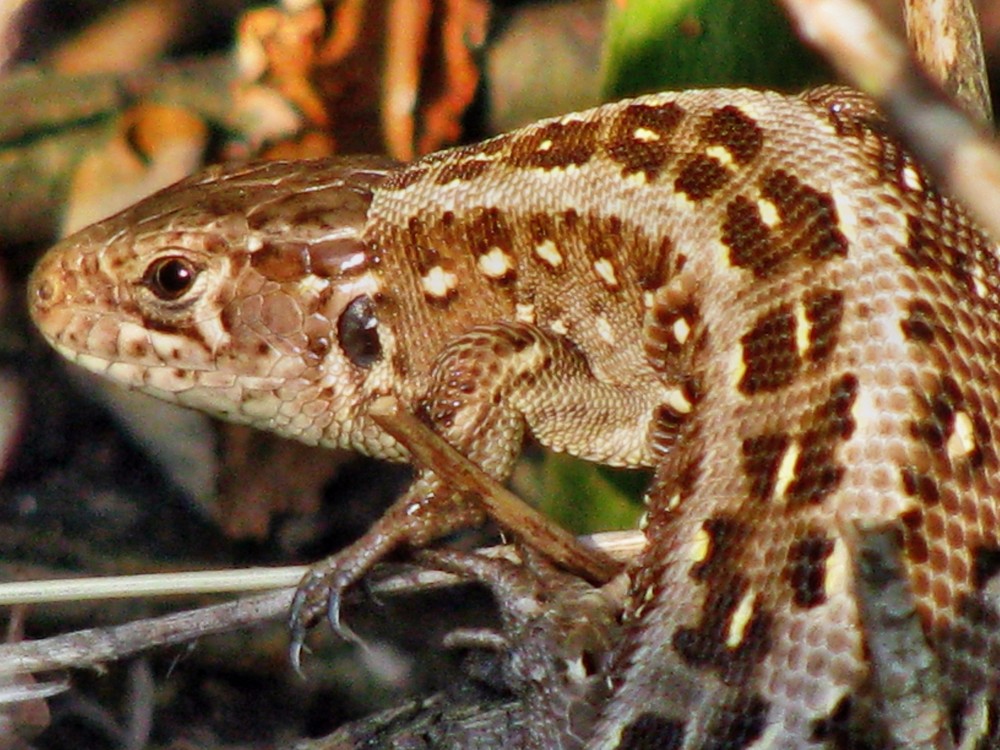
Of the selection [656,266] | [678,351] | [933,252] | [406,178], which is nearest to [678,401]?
[678,351]

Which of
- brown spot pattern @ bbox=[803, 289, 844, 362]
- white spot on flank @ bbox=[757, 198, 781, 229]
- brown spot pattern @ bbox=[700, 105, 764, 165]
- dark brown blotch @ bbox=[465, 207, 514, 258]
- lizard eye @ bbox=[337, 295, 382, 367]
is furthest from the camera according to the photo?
lizard eye @ bbox=[337, 295, 382, 367]

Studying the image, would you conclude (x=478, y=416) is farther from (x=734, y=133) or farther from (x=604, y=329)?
(x=734, y=133)

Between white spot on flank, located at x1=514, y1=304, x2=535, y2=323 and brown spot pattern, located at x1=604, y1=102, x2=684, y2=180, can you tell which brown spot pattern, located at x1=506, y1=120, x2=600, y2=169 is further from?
white spot on flank, located at x1=514, y1=304, x2=535, y2=323

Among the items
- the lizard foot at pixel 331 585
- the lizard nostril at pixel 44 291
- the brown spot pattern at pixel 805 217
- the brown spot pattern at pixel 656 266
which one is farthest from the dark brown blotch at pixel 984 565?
the lizard nostril at pixel 44 291

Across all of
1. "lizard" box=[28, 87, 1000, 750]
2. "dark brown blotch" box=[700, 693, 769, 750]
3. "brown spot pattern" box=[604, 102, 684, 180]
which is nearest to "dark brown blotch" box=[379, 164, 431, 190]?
"lizard" box=[28, 87, 1000, 750]

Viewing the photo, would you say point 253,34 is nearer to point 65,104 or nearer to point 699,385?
point 65,104

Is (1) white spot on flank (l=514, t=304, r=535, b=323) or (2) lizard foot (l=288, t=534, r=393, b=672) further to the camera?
(1) white spot on flank (l=514, t=304, r=535, b=323)

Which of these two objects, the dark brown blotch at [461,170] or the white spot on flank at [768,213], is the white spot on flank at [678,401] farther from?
the dark brown blotch at [461,170]

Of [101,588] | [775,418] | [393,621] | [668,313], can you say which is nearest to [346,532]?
[393,621]
